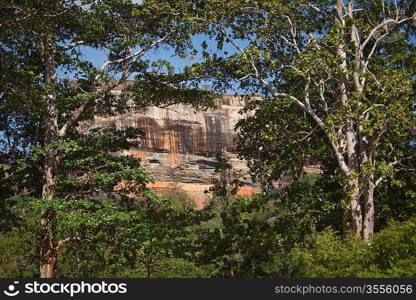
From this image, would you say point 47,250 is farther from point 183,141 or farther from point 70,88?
point 183,141

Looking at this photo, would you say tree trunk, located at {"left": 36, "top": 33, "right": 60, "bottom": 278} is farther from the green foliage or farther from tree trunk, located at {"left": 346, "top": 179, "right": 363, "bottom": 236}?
tree trunk, located at {"left": 346, "top": 179, "right": 363, "bottom": 236}

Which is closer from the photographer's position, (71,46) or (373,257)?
(373,257)

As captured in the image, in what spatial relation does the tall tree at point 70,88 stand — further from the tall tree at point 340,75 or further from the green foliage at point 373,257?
the green foliage at point 373,257

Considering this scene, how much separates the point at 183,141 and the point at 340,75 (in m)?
49.1

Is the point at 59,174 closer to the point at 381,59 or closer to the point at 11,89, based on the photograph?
the point at 11,89

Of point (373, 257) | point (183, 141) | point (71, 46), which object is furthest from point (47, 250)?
point (183, 141)

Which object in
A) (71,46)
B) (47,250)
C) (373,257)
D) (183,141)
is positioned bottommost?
(47,250)

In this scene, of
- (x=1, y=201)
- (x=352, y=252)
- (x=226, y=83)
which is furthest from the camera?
(x=226, y=83)

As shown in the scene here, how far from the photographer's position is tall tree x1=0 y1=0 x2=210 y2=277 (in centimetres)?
952

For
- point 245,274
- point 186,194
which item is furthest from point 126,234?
point 186,194

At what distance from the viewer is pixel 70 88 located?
1098 centimetres

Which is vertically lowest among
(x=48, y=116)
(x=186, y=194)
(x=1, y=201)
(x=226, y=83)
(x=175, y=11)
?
(x=186, y=194)

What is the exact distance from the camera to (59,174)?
1066 centimetres

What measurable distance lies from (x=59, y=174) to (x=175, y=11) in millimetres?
4611
